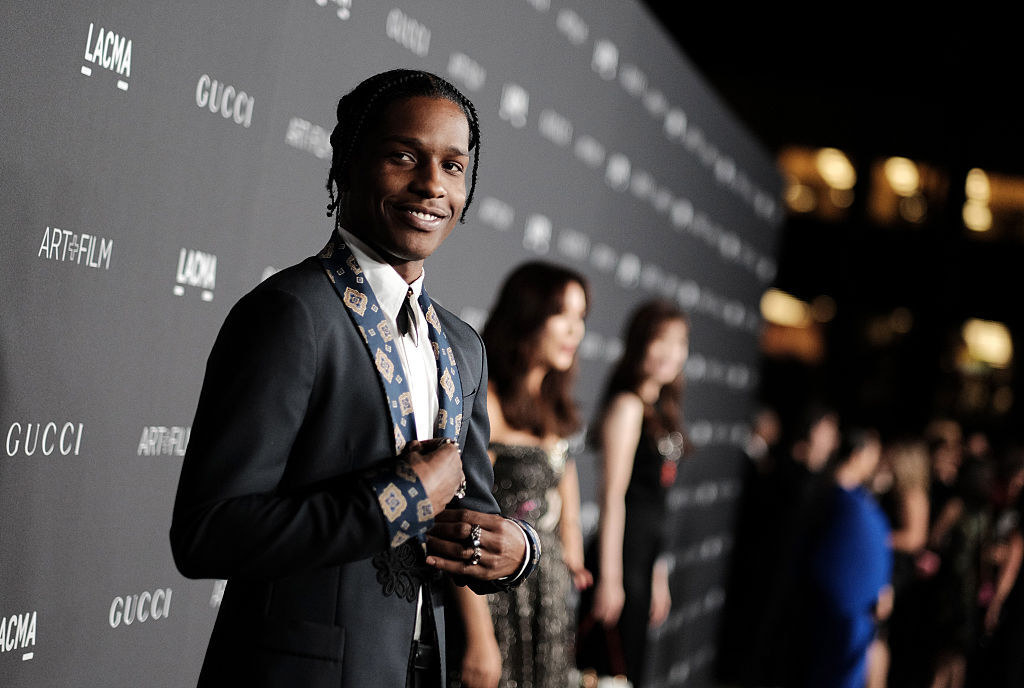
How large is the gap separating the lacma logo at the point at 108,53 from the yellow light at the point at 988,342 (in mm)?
14510

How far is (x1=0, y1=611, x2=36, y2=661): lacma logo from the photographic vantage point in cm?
221

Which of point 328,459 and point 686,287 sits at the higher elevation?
point 686,287

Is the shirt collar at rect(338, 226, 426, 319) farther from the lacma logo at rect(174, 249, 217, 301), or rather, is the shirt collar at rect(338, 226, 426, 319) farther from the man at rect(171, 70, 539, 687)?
the lacma logo at rect(174, 249, 217, 301)

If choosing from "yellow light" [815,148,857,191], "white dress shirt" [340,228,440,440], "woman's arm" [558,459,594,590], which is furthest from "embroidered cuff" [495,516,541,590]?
"yellow light" [815,148,857,191]

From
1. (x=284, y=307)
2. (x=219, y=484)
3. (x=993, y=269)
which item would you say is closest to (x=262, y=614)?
(x=219, y=484)

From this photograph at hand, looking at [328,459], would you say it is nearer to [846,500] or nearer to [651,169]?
[651,169]

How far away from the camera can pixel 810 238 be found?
52.1 feet

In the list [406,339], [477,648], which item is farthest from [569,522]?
[406,339]

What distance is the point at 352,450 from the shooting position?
1.54m

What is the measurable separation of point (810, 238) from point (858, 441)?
32.0 ft

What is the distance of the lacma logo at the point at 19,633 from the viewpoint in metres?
2.21

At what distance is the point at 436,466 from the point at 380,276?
0.28 m

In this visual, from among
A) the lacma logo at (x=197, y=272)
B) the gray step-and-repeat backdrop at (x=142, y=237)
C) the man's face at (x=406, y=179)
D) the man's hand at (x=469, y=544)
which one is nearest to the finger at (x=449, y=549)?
the man's hand at (x=469, y=544)

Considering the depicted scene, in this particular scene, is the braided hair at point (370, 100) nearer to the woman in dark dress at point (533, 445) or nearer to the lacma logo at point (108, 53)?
the lacma logo at point (108, 53)
